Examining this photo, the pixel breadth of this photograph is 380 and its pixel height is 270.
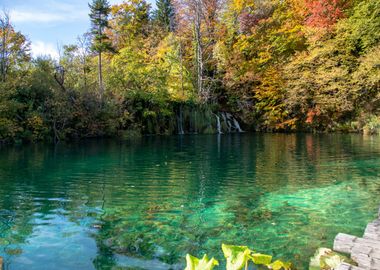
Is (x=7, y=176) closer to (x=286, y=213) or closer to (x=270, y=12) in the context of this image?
(x=286, y=213)

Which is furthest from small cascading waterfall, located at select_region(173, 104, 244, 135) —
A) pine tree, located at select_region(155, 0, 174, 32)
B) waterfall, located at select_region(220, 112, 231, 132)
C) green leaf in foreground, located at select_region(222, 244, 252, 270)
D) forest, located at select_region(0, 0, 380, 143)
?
green leaf in foreground, located at select_region(222, 244, 252, 270)

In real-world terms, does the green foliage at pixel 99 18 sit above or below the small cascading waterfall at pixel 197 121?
above

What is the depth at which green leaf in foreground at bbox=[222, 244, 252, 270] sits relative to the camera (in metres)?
2.53

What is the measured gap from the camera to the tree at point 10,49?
985 inches

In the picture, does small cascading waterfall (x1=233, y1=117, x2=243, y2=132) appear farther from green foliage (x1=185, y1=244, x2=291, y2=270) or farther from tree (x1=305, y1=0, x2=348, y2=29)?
green foliage (x1=185, y1=244, x2=291, y2=270)

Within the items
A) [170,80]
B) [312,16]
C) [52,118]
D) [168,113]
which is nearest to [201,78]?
[170,80]

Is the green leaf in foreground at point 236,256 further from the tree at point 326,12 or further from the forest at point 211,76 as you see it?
the tree at point 326,12

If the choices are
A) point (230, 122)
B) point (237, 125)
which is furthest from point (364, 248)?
point (237, 125)

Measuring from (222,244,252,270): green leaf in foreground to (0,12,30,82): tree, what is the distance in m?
25.8

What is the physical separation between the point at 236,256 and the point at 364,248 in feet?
8.56

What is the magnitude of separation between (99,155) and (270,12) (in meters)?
29.9

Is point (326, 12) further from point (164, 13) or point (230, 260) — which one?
point (230, 260)

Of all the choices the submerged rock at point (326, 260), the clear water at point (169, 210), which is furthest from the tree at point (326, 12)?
the submerged rock at point (326, 260)

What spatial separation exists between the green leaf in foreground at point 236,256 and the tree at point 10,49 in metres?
25.8
